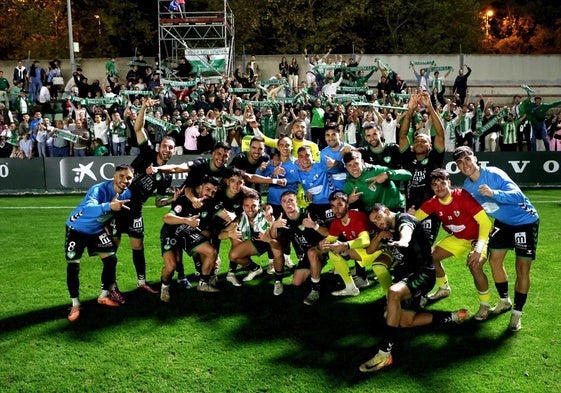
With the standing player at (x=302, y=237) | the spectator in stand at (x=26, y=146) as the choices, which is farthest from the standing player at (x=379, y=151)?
the spectator in stand at (x=26, y=146)

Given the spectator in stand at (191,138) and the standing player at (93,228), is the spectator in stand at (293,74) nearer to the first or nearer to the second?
the spectator in stand at (191,138)

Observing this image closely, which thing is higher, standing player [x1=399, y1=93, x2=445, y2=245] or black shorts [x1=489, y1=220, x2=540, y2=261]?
standing player [x1=399, y1=93, x2=445, y2=245]

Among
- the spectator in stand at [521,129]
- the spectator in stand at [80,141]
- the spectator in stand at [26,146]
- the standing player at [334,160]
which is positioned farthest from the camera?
the spectator in stand at [521,129]

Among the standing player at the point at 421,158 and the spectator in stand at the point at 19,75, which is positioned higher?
the spectator in stand at the point at 19,75

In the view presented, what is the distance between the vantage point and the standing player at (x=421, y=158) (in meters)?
7.65

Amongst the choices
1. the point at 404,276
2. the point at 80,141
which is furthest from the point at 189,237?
the point at 80,141

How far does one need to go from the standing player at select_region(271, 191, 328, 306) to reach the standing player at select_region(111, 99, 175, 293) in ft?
5.69

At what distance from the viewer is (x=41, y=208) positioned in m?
15.2

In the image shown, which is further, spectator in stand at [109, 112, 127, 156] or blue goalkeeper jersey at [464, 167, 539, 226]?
spectator in stand at [109, 112, 127, 156]

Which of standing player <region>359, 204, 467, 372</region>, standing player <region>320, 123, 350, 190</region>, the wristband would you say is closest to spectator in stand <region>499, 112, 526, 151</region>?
standing player <region>320, 123, 350, 190</region>

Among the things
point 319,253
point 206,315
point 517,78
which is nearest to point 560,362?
point 319,253

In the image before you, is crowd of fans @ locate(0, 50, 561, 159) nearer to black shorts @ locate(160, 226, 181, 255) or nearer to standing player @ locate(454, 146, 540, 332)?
black shorts @ locate(160, 226, 181, 255)

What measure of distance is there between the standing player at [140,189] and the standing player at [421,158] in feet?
11.6

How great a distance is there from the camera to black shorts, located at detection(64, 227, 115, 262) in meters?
7.07
